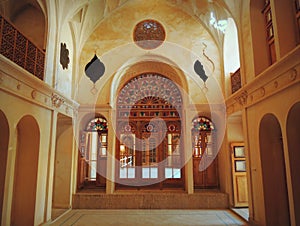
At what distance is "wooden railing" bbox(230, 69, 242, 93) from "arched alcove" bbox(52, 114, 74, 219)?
5970 millimetres

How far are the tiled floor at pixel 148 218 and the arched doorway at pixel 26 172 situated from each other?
0.99m

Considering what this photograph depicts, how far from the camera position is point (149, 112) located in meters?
9.26

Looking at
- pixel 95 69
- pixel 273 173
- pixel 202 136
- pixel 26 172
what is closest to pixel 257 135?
pixel 273 173

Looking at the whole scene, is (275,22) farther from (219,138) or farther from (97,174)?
(97,174)

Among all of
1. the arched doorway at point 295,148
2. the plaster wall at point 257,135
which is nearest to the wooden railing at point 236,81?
the plaster wall at point 257,135

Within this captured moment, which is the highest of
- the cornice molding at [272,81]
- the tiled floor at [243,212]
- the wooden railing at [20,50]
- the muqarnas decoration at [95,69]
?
the muqarnas decoration at [95,69]

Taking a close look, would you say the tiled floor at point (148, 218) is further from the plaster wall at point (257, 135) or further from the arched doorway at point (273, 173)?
the arched doorway at point (273, 173)

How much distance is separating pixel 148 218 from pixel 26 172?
3.72 metres

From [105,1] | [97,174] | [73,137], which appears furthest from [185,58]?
[97,174]

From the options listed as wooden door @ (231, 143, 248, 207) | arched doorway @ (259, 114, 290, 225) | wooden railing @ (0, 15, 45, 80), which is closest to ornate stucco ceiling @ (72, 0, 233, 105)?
wooden door @ (231, 143, 248, 207)

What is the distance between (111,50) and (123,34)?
0.82 m

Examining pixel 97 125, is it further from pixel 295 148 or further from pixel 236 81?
pixel 295 148

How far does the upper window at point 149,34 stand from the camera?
28.5 ft

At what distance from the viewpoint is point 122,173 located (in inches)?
347
